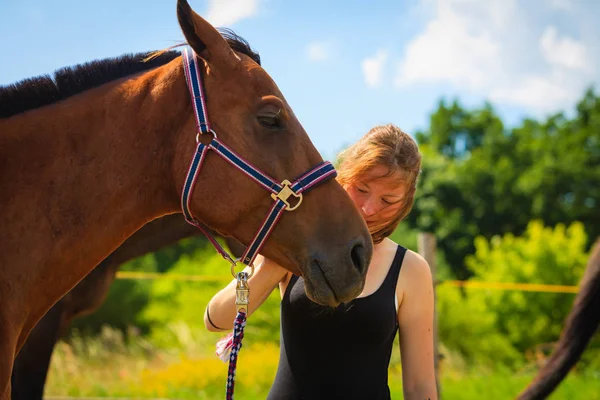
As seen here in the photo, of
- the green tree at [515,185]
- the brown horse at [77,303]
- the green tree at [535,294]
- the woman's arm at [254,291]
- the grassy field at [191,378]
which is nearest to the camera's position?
the woman's arm at [254,291]

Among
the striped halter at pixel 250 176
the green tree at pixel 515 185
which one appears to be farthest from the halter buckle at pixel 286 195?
the green tree at pixel 515 185

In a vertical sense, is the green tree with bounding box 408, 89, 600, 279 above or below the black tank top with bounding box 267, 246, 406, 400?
above

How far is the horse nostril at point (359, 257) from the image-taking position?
1.96 metres

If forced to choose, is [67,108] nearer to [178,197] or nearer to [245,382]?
[178,197]

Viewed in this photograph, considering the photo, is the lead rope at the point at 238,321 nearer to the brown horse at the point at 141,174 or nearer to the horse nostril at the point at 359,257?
the brown horse at the point at 141,174

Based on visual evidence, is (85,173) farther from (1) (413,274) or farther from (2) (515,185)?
(2) (515,185)

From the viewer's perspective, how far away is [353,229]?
1979mm

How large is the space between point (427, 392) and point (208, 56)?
4.56ft

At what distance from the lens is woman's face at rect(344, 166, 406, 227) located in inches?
87.4

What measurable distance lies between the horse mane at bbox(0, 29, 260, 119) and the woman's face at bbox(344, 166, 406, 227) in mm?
587

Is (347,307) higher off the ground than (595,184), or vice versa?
(595,184)

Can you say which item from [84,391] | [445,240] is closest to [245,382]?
[84,391]

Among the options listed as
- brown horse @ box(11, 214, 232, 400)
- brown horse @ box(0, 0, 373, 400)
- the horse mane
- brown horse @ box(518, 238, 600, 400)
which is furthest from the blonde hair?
brown horse @ box(518, 238, 600, 400)

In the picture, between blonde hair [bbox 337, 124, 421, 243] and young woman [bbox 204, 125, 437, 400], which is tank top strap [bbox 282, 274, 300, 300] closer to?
young woman [bbox 204, 125, 437, 400]
